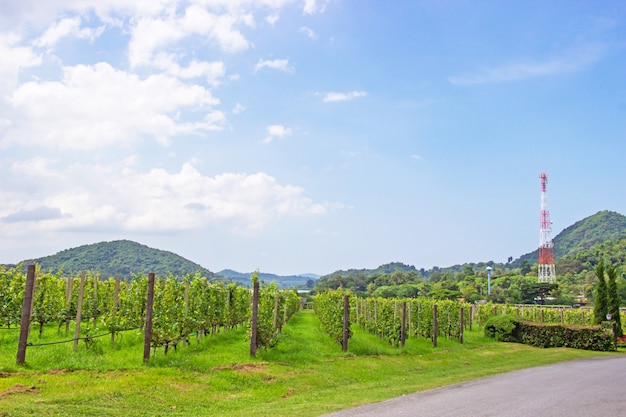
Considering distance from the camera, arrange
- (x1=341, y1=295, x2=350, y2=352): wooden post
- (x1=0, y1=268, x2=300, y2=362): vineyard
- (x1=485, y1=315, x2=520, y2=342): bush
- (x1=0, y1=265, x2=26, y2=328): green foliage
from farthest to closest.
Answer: (x1=485, y1=315, x2=520, y2=342): bush, (x1=341, y1=295, x2=350, y2=352): wooden post, (x1=0, y1=265, x2=26, y2=328): green foliage, (x1=0, y1=268, x2=300, y2=362): vineyard

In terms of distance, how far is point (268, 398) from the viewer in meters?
11.4

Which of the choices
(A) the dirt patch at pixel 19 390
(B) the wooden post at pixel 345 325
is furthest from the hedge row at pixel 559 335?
(A) the dirt patch at pixel 19 390

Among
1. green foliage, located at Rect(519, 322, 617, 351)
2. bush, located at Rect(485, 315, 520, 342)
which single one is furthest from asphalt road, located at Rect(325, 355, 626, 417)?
bush, located at Rect(485, 315, 520, 342)

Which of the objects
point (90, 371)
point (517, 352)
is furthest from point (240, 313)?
point (517, 352)

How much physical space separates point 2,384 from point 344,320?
434 inches

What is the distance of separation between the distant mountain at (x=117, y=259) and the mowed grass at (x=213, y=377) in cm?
6592

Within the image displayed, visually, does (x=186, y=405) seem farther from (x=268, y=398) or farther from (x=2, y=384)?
(x=2, y=384)

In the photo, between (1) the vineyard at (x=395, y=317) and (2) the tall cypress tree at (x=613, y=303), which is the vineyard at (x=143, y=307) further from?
(2) the tall cypress tree at (x=613, y=303)

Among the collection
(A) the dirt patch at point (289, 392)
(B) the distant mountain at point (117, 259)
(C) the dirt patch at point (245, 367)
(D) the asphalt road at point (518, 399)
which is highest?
(B) the distant mountain at point (117, 259)

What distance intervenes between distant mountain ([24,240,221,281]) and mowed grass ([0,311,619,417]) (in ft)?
216

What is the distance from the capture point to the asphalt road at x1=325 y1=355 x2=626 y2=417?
964 centimetres

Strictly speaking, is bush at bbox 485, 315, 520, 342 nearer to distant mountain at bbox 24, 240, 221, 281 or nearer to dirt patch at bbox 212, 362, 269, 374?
dirt patch at bbox 212, 362, 269, 374

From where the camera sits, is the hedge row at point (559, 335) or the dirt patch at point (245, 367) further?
the hedge row at point (559, 335)

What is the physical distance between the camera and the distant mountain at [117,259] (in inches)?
3343
